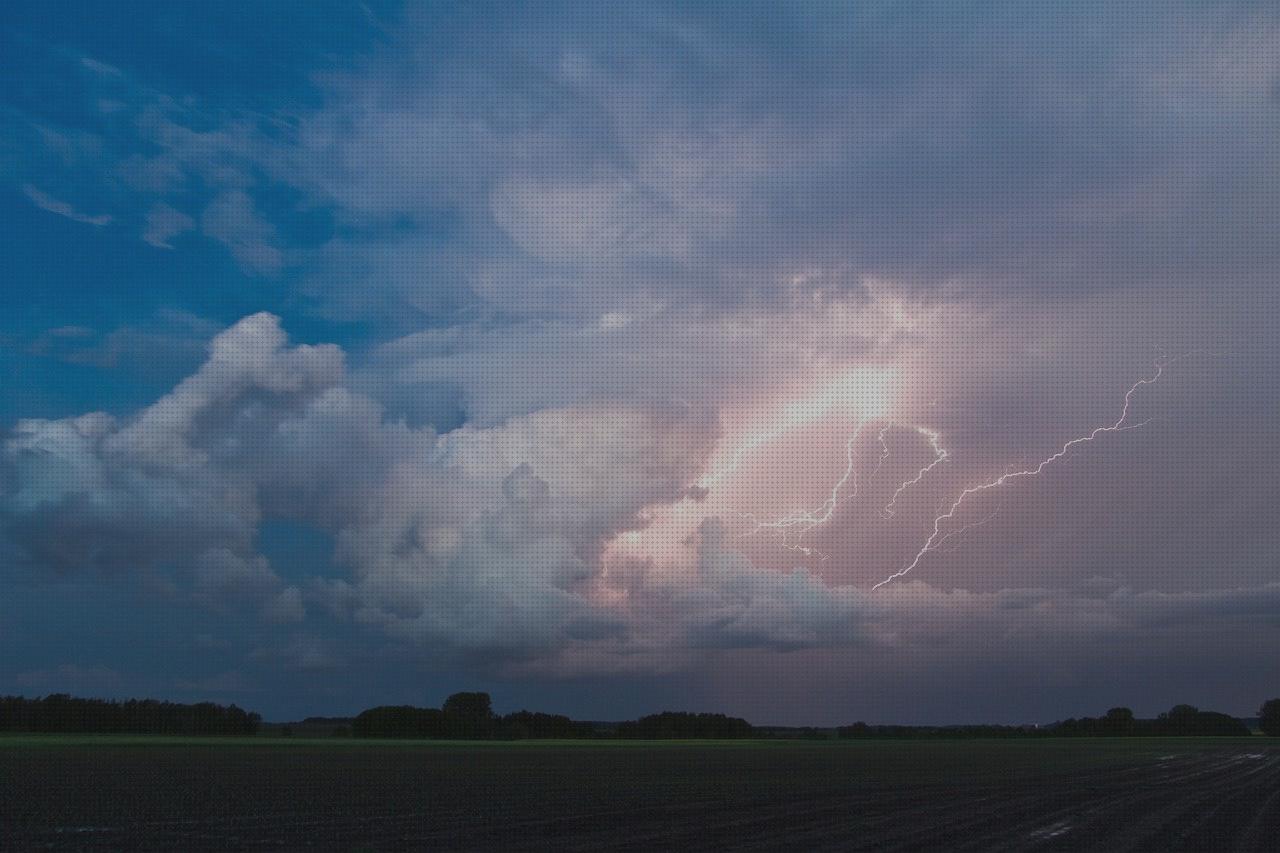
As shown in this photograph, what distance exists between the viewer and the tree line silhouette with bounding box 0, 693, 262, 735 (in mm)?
135125

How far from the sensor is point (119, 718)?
143 metres

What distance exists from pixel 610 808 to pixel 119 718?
132269 millimetres

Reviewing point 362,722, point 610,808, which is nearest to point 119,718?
point 362,722

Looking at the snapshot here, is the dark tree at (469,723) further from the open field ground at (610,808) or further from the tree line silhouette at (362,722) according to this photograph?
the open field ground at (610,808)

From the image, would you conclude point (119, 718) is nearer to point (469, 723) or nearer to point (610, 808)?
point (469, 723)

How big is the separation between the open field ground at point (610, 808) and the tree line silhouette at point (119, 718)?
88001mm

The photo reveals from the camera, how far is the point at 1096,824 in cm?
3119

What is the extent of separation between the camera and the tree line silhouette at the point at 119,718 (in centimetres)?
13512

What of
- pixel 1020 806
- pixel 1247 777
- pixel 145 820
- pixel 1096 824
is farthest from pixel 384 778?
pixel 1247 777

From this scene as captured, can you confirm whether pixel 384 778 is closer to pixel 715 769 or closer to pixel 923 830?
pixel 715 769

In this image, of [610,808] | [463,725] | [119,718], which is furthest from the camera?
[463,725]

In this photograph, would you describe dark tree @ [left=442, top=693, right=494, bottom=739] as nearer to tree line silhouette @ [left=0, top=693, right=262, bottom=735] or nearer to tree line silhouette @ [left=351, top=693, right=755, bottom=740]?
tree line silhouette @ [left=351, top=693, right=755, bottom=740]

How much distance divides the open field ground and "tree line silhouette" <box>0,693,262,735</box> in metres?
88.0

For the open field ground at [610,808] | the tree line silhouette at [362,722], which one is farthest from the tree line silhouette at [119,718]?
the open field ground at [610,808]
